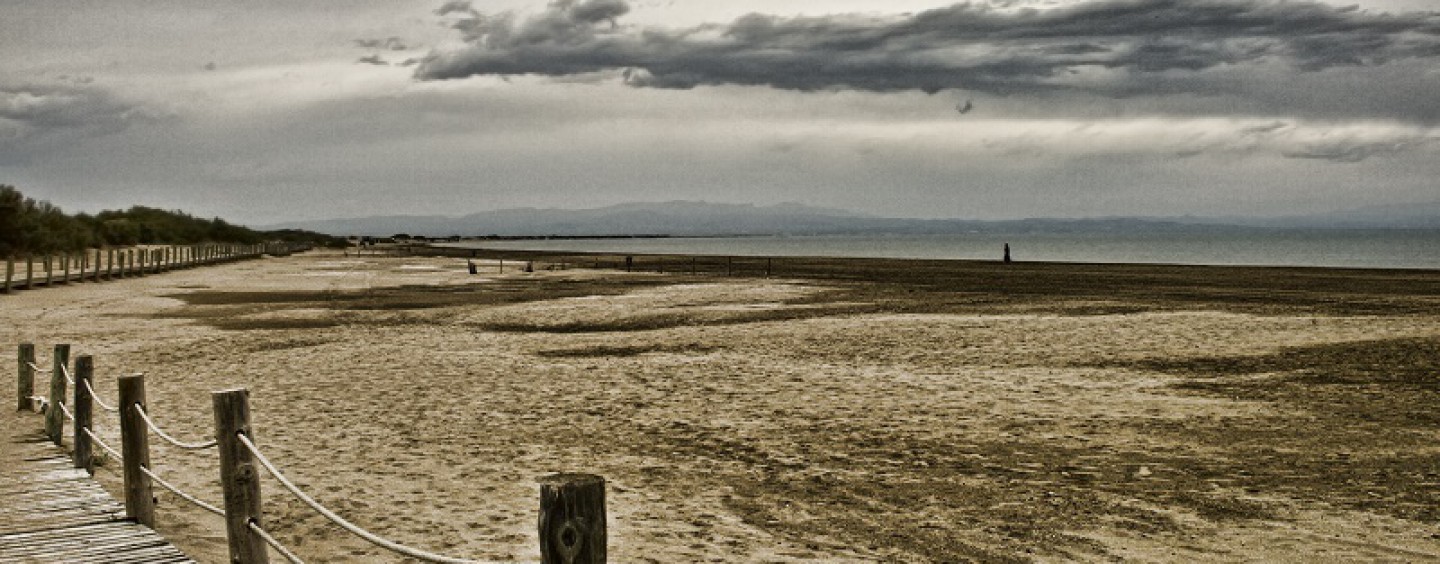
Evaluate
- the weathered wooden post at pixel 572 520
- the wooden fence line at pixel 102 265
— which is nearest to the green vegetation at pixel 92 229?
the wooden fence line at pixel 102 265

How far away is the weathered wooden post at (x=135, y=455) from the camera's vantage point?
7590 millimetres

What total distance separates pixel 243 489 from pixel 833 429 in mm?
7000

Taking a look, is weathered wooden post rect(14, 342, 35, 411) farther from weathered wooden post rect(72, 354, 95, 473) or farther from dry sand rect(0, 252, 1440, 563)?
weathered wooden post rect(72, 354, 95, 473)

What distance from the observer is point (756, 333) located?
22906mm

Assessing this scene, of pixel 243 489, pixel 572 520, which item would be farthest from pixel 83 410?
pixel 572 520

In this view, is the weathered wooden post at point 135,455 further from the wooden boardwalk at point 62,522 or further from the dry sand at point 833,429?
the dry sand at point 833,429

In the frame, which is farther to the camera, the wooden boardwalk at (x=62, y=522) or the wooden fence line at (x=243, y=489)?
the wooden boardwalk at (x=62, y=522)

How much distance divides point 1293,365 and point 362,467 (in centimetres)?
1399

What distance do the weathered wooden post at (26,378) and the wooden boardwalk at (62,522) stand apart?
9.35 feet

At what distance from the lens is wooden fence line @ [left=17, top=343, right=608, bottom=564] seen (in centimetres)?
380

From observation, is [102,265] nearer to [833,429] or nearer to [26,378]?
[26,378]

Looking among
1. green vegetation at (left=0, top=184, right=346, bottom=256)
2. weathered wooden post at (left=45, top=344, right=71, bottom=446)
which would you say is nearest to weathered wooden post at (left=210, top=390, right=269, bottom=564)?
weathered wooden post at (left=45, top=344, right=71, bottom=446)

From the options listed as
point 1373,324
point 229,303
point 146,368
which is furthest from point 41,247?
point 1373,324

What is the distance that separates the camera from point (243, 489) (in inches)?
246
